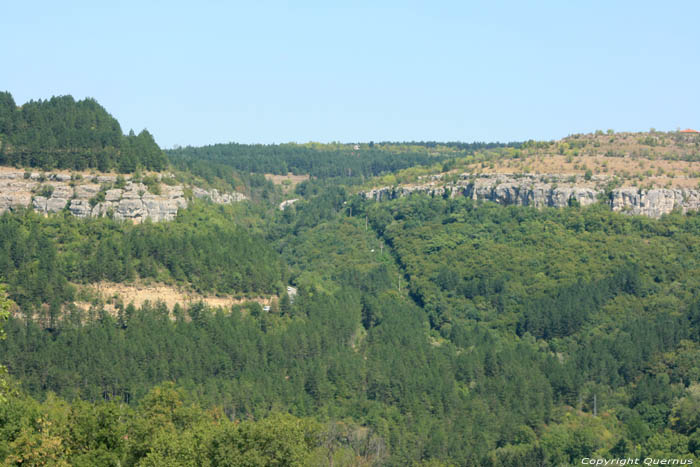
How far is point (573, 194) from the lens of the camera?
602 ft

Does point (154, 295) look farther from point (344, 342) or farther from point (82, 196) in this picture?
point (344, 342)

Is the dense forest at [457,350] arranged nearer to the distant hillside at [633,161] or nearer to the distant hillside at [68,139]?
the distant hillside at [633,161]

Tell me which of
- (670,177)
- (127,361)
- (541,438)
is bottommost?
(541,438)

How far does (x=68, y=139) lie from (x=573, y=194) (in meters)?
80.7

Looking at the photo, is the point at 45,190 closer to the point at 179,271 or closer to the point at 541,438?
the point at 179,271

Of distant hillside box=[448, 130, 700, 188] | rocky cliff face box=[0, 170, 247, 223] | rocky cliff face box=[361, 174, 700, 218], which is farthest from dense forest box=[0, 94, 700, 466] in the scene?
distant hillside box=[448, 130, 700, 188]

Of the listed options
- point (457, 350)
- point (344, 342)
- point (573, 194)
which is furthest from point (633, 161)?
point (344, 342)

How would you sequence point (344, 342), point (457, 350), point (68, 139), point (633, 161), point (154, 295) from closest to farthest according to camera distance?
point (154, 295), point (344, 342), point (457, 350), point (68, 139), point (633, 161)

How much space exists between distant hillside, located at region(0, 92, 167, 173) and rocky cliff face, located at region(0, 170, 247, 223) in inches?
118

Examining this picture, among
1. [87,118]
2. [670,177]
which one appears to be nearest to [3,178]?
[87,118]

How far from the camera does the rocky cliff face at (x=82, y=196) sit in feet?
468

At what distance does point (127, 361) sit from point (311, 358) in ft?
79.7

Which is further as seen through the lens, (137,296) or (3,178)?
(3,178)

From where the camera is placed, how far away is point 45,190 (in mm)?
143625
